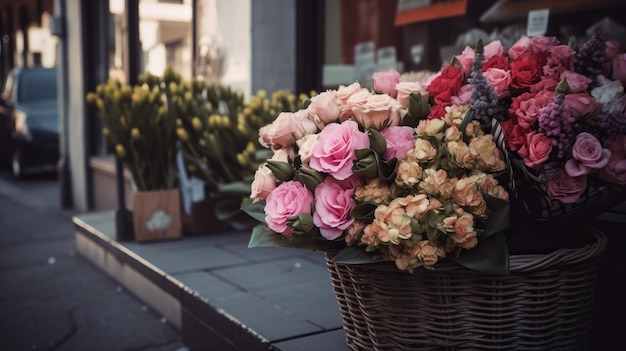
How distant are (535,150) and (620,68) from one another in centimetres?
36

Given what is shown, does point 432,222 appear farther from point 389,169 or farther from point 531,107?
point 531,107

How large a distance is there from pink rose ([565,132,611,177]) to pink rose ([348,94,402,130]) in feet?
1.76

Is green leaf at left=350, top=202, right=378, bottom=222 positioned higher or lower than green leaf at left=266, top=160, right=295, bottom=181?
lower

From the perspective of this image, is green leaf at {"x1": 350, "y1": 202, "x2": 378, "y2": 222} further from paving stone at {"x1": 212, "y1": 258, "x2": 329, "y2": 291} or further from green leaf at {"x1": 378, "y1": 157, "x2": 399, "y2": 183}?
paving stone at {"x1": 212, "y1": 258, "x2": 329, "y2": 291}

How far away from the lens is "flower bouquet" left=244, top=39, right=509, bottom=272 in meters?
1.85

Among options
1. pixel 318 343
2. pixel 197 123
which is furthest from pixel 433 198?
pixel 197 123

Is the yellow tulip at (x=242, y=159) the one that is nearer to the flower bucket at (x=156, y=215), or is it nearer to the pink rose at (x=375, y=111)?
the flower bucket at (x=156, y=215)

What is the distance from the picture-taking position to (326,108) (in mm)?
2133

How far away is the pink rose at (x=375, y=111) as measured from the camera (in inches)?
80.9

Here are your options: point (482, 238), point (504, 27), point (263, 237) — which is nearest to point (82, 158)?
point (504, 27)

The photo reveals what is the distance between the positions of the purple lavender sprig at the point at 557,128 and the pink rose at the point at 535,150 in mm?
18

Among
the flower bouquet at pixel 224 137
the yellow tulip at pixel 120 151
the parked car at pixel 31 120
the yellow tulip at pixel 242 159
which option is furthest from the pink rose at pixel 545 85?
the parked car at pixel 31 120

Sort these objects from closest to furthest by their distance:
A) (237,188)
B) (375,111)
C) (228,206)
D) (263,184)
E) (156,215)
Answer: (375,111)
(263,184)
(237,188)
(228,206)
(156,215)

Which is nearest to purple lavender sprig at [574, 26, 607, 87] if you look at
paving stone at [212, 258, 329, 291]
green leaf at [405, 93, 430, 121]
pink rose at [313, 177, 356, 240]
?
green leaf at [405, 93, 430, 121]
